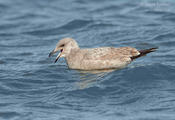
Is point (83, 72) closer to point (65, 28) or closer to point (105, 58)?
point (105, 58)

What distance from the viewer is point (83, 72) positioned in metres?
10.6

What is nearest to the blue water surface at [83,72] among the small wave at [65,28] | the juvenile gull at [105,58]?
the small wave at [65,28]

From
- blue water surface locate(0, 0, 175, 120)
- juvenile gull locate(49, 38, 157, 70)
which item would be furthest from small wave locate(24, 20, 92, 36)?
juvenile gull locate(49, 38, 157, 70)

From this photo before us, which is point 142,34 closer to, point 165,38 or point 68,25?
point 165,38

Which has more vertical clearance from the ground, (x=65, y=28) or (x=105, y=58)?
(x=105, y=58)

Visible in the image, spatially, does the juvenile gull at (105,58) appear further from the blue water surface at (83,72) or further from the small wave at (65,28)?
the small wave at (65,28)

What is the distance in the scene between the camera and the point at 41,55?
42.9 feet

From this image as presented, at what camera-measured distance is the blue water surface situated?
→ 8.24 m

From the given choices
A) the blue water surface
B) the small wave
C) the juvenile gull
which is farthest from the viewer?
the small wave

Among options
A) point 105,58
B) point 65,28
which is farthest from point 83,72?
point 65,28

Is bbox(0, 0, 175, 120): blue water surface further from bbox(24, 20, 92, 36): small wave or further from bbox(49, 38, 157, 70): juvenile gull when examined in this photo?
bbox(49, 38, 157, 70): juvenile gull

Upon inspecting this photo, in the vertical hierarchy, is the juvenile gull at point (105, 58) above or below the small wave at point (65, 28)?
above

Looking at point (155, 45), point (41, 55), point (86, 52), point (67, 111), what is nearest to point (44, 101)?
point (67, 111)

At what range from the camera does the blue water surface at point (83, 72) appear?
27.0 feet
